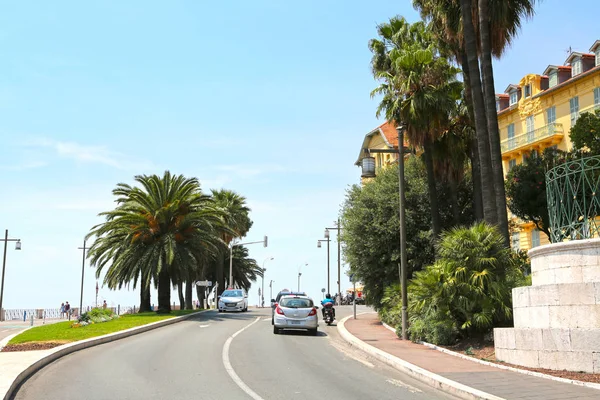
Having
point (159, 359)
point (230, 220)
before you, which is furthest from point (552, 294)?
point (230, 220)

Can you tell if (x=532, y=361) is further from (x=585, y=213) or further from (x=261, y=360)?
(x=261, y=360)

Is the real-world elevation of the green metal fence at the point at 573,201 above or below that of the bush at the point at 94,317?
above

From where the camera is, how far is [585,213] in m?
13.4

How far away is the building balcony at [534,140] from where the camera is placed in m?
46.1

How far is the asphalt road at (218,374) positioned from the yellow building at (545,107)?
30317mm

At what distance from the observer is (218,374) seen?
40.3 ft

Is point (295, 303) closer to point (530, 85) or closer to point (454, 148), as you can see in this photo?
point (454, 148)

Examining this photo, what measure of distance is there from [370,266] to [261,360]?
42.8ft

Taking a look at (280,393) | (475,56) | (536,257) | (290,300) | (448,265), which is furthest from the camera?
(290,300)

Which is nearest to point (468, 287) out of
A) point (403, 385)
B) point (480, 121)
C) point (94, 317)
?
point (403, 385)

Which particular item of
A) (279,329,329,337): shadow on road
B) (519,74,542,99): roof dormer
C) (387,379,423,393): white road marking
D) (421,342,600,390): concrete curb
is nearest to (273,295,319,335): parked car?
(279,329,329,337): shadow on road

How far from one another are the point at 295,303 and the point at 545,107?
109 ft

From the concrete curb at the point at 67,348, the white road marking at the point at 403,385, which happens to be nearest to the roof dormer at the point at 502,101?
the concrete curb at the point at 67,348

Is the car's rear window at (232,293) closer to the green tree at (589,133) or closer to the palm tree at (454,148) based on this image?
the palm tree at (454,148)
